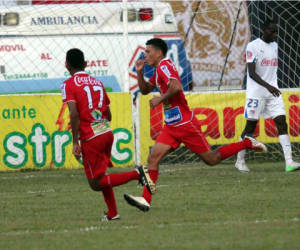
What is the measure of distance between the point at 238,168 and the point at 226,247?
6132mm

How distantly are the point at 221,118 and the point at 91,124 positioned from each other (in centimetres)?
616

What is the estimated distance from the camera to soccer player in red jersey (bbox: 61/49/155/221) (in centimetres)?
827

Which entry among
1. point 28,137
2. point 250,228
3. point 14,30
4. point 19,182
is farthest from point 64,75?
point 250,228

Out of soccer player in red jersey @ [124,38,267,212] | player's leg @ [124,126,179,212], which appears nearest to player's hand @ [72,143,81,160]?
player's leg @ [124,126,179,212]

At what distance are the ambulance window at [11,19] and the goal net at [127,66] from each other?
2 centimetres

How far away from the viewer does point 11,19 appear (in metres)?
16.9

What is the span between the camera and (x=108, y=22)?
1727 centimetres

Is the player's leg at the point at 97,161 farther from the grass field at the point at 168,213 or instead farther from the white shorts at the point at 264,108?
the white shorts at the point at 264,108

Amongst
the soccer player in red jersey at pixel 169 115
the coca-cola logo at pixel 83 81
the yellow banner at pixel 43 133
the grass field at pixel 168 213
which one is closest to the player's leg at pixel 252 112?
the grass field at pixel 168 213

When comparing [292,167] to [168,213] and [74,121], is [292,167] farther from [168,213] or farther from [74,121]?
[74,121]

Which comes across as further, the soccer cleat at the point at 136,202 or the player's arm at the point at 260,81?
the player's arm at the point at 260,81

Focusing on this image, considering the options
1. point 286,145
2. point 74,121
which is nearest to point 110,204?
point 74,121

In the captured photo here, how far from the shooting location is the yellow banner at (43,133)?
1364 cm

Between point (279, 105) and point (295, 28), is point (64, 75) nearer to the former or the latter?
point (295, 28)
